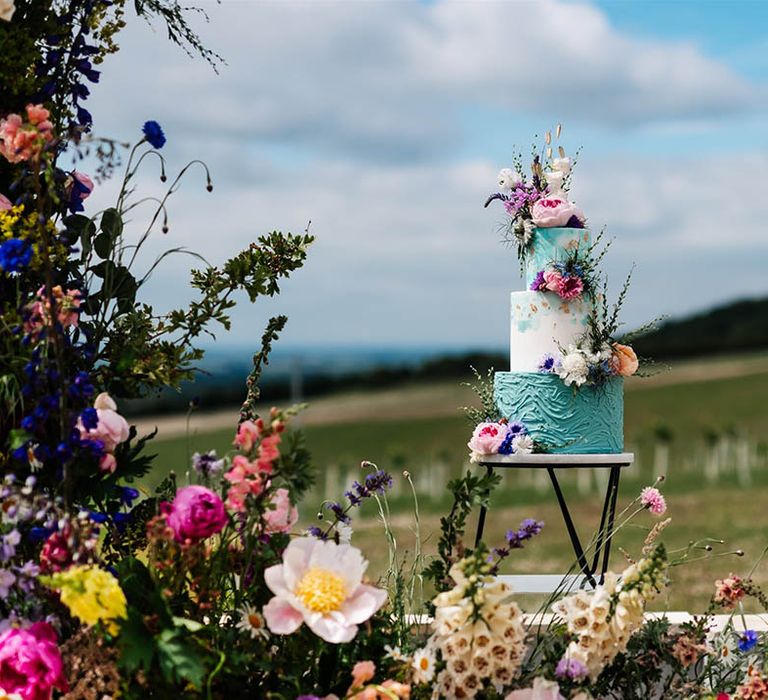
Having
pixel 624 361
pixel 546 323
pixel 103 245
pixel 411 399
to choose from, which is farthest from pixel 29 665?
pixel 411 399

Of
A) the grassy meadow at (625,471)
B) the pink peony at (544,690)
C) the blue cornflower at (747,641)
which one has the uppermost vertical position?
the pink peony at (544,690)

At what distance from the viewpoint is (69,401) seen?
337 centimetres

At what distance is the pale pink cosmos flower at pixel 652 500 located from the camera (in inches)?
172

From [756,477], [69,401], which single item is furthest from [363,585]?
[756,477]

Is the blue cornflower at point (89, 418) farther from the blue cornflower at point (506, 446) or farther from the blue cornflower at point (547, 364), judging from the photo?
the blue cornflower at point (547, 364)

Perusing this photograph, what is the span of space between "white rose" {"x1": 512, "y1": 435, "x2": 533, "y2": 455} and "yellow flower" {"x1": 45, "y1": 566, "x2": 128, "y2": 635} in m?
2.61

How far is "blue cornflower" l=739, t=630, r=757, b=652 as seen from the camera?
152 inches

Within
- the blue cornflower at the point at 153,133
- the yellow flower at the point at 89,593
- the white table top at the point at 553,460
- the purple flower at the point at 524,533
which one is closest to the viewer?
the yellow flower at the point at 89,593

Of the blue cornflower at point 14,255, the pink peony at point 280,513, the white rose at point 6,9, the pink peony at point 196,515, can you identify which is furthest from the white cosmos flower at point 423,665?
the white rose at point 6,9

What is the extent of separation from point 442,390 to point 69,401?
1188 inches

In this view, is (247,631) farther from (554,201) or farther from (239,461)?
(554,201)

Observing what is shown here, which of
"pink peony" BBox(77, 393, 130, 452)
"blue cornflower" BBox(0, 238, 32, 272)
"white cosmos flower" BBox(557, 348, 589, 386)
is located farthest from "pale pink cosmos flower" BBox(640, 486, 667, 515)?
"blue cornflower" BBox(0, 238, 32, 272)

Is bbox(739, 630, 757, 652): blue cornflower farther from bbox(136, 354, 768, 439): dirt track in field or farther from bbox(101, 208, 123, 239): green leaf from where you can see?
bbox(136, 354, 768, 439): dirt track in field

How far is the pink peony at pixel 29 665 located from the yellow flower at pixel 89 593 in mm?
413
